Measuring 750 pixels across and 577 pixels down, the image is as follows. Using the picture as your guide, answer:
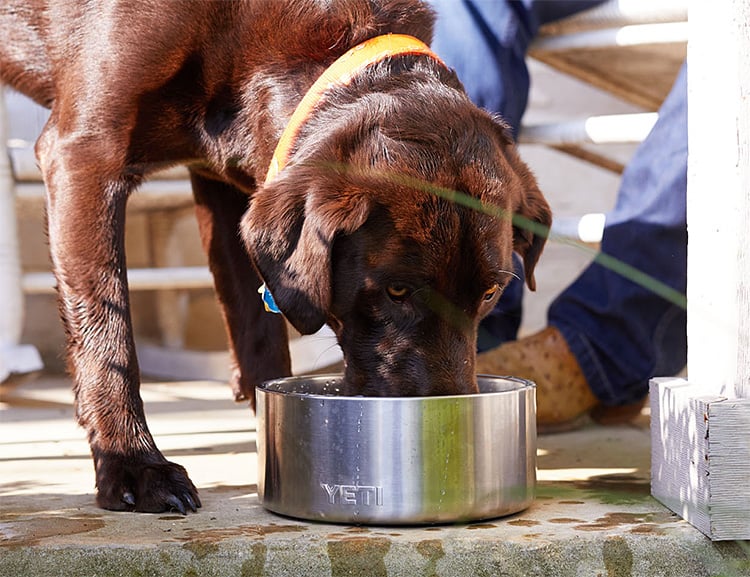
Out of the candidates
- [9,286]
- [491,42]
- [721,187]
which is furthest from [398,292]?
[9,286]

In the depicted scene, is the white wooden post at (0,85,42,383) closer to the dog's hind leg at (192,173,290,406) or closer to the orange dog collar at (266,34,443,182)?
the dog's hind leg at (192,173,290,406)

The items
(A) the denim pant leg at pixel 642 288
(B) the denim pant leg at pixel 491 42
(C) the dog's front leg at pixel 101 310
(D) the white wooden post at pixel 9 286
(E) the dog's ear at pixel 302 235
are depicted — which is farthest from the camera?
(D) the white wooden post at pixel 9 286

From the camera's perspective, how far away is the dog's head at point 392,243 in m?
1.68

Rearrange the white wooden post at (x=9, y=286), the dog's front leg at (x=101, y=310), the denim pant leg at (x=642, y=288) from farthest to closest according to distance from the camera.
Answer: the white wooden post at (x=9, y=286) → the denim pant leg at (x=642, y=288) → the dog's front leg at (x=101, y=310)

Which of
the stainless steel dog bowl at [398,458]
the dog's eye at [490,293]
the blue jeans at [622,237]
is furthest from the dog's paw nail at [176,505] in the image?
the blue jeans at [622,237]

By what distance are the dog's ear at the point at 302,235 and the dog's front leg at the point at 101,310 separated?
35cm

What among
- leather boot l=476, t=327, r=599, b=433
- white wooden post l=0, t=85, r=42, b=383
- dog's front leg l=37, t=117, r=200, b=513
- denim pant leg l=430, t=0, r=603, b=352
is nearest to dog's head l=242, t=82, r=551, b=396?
dog's front leg l=37, t=117, r=200, b=513

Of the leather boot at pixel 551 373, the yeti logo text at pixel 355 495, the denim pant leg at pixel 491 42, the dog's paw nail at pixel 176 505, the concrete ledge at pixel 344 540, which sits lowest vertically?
the concrete ledge at pixel 344 540

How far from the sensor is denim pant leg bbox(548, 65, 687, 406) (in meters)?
2.62

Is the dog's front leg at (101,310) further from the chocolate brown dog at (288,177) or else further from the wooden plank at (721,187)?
the wooden plank at (721,187)

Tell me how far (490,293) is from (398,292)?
159 mm

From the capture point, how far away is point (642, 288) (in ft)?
8.68

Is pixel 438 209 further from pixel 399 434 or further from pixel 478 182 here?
pixel 399 434

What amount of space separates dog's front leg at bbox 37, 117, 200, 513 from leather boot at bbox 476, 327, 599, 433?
0.98 meters
